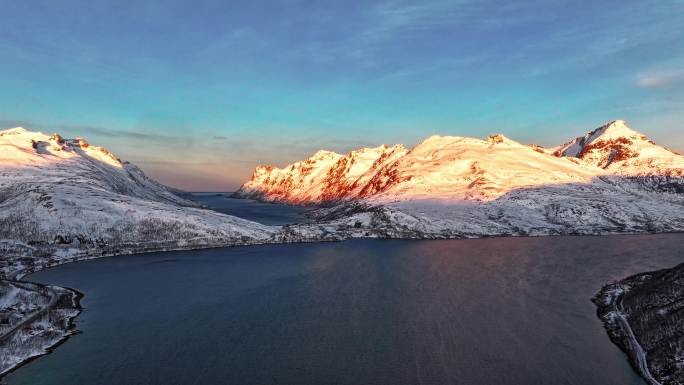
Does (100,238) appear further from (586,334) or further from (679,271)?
(679,271)

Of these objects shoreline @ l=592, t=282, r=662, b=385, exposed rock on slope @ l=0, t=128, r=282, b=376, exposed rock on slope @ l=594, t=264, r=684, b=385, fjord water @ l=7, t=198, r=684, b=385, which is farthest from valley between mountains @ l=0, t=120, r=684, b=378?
exposed rock on slope @ l=594, t=264, r=684, b=385

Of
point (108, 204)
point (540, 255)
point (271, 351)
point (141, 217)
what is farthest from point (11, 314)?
point (540, 255)

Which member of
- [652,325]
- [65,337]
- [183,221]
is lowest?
[65,337]

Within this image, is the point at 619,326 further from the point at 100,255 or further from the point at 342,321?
the point at 100,255

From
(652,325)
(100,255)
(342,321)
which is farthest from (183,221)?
(652,325)

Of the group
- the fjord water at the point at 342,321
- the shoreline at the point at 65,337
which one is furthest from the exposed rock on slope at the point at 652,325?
the shoreline at the point at 65,337

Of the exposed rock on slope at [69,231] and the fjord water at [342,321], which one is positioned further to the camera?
the exposed rock on slope at [69,231]

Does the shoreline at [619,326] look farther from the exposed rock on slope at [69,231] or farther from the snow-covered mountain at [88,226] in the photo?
the snow-covered mountain at [88,226]
